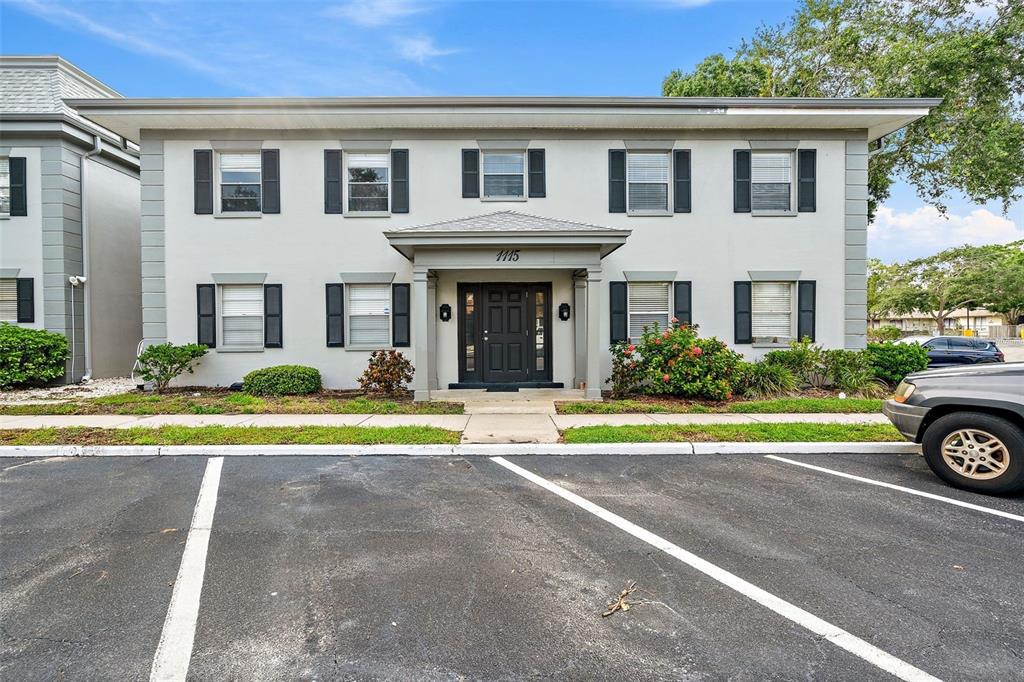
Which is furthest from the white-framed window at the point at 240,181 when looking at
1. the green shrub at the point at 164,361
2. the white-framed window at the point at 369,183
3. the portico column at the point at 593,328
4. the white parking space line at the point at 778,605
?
the white parking space line at the point at 778,605

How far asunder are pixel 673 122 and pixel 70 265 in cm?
1500

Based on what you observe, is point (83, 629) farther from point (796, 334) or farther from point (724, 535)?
point (796, 334)

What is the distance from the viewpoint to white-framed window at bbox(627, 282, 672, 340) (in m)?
11.5

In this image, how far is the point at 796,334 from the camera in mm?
11484

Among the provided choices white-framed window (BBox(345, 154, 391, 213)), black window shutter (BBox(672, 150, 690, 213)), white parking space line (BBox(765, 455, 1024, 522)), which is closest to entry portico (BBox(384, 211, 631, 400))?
white-framed window (BBox(345, 154, 391, 213))

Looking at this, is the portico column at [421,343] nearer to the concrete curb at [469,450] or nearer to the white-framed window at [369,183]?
the white-framed window at [369,183]

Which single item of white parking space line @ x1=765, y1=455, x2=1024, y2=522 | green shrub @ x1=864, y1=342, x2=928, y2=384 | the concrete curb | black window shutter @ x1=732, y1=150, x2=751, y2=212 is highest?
black window shutter @ x1=732, y1=150, x2=751, y2=212

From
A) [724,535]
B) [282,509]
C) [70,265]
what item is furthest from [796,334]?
[70,265]

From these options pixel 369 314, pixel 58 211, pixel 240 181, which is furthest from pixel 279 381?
pixel 58 211

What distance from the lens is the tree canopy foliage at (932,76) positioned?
12.8 meters

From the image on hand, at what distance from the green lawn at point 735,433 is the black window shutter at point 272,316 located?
761 cm

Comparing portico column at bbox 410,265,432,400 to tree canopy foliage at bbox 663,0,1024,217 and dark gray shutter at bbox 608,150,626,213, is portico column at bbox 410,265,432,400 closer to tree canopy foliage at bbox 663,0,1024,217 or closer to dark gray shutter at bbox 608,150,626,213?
dark gray shutter at bbox 608,150,626,213

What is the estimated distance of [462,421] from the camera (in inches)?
318

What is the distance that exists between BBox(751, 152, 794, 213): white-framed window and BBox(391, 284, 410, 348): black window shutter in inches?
333
